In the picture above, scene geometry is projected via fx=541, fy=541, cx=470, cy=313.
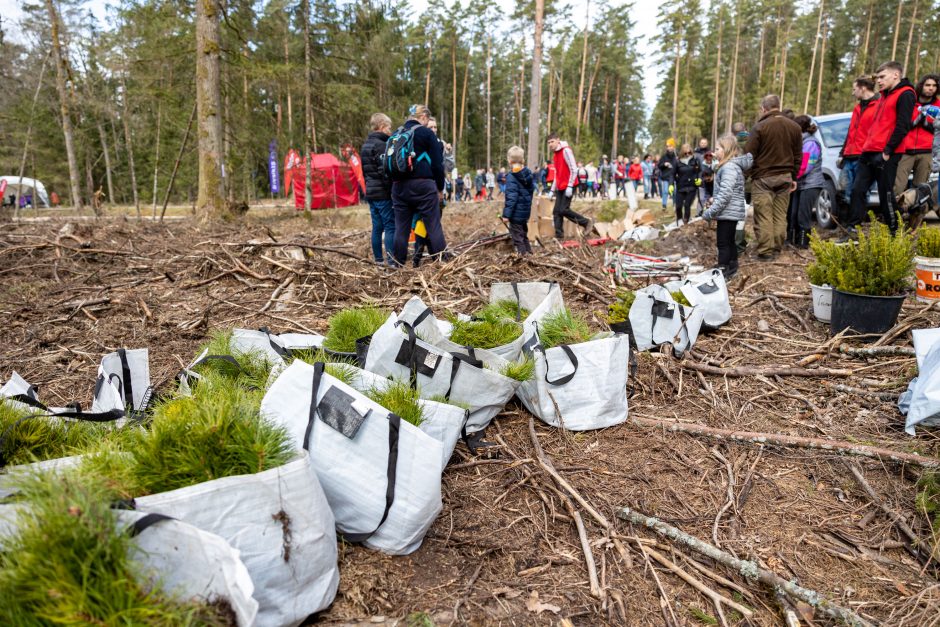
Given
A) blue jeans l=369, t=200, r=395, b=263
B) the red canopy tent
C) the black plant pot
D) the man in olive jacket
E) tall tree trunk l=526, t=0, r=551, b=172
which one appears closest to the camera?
the black plant pot

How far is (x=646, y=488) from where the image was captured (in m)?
2.43

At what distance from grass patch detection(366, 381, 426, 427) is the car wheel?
7.97 metres

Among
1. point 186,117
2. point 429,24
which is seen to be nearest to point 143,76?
point 186,117

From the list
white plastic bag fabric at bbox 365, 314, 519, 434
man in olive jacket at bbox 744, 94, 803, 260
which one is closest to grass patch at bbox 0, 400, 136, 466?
white plastic bag fabric at bbox 365, 314, 519, 434

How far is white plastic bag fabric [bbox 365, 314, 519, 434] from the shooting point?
8.36ft

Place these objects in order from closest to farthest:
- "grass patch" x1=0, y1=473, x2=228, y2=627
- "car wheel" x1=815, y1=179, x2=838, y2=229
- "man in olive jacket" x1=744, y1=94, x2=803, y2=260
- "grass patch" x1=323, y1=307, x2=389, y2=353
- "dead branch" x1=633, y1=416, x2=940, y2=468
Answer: "grass patch" x1=0, y1=473, x2=228, y2=627 → "dead branch" x1=633, y1=416, x2=940, y2=468 → "grass patch" x1=323, y1=307, x2=389, y2=353 → "man in olive jacket" x1=744, y1=94, x2=803, y2=260 → "car wheel" x1=815, y1=179, x2=838, y2=229

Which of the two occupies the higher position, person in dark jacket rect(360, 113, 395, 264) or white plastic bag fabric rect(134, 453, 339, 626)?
person in dark jacket rect(360, 113, 395, 264)

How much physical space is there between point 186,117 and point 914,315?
18.3 m

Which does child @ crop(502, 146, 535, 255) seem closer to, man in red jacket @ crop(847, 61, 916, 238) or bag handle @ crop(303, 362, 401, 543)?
man in red jacket @ crop(847, 61, 916, 238)

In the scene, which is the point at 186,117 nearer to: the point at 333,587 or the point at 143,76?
the point at 143,76

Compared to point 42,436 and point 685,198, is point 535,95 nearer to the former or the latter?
point 685,198

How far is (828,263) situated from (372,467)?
12.6 ft

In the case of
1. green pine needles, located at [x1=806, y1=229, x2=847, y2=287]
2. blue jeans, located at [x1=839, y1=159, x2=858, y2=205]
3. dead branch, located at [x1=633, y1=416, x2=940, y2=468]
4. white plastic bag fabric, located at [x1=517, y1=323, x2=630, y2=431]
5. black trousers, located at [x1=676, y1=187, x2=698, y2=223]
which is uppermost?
blue jeans, located at [x1=839, y1=159, x2=858, y2=205]

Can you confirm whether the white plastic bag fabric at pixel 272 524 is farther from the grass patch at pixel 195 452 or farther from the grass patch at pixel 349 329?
the grass patch at pixel 349 329
